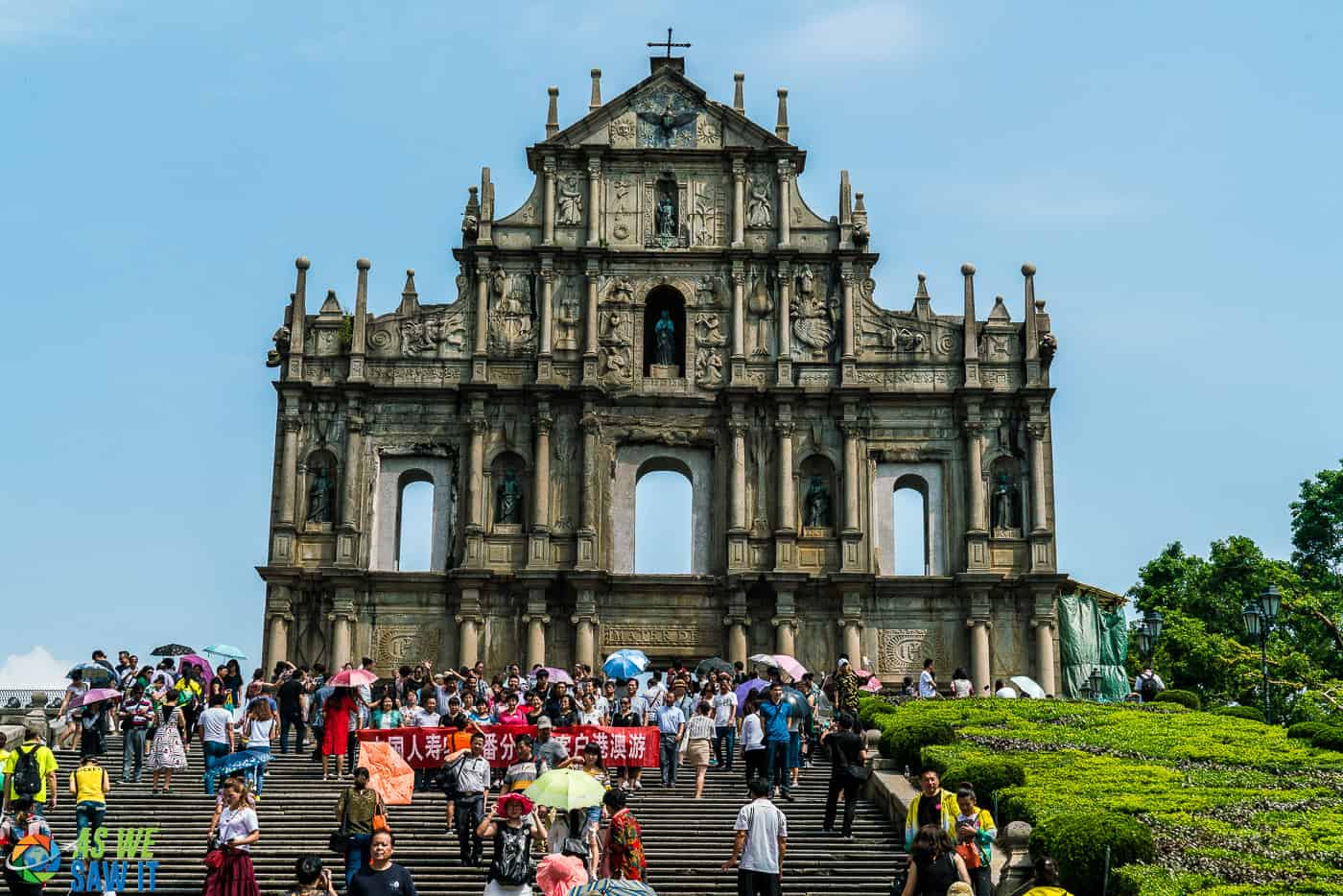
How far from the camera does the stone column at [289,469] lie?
139 ft

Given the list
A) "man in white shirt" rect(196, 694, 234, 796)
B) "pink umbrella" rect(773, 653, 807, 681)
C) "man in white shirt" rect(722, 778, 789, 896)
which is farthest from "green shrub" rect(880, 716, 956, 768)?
"man in white shirt" rect(196, 694, 234, 796)

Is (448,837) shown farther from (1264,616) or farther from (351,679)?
(1264,616)

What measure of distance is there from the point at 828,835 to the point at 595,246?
76.0ft

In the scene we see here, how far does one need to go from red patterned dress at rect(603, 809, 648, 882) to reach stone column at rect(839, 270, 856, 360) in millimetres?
25998

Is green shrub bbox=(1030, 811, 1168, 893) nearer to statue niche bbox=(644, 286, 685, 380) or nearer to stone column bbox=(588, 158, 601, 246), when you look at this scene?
statue niche bbox=(644, 286, 685, 380)

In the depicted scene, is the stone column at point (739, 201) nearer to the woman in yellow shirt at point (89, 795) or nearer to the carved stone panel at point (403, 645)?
the carved stone panel at point (403, 645)

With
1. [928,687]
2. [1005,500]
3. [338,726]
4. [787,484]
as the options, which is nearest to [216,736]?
[338,726]

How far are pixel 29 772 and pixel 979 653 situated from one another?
2453cm

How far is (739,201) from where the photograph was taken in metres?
44.7

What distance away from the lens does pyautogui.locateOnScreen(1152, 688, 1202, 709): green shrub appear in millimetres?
37897

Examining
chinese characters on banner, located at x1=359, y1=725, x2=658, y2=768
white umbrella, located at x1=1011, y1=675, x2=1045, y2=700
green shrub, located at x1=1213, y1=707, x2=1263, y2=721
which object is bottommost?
chinese characters on banner, located at x1=359, y1=725, x2=658, y2=768

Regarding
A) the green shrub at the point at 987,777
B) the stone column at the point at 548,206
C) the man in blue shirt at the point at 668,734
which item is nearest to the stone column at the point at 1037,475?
the stone column at the point at 548,206

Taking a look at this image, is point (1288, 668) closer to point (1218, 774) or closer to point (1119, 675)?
point (1119, 675)

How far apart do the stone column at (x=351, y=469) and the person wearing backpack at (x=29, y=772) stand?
19.6m
